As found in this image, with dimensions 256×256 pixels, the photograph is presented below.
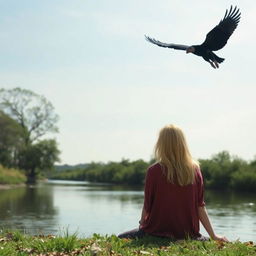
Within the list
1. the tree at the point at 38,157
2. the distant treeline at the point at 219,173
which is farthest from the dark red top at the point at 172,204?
the tree at the point at 38,157

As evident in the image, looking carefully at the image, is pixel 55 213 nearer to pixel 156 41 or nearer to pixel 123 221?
pixel 123 221

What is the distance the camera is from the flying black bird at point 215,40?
5145mm

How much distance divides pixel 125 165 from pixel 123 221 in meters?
76.9

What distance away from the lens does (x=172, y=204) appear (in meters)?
5.62

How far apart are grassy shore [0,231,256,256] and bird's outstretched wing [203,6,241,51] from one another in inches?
74.7

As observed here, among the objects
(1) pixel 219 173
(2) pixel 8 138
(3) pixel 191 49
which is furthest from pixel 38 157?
(3) pixel 191 49

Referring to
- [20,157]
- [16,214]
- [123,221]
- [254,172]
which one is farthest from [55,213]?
[20,157]

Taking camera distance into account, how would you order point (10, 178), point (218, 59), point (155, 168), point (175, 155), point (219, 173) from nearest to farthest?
point (218, 59) < point (175, 155) < point (155, 168) < point (10, 178) < point (219, 173)

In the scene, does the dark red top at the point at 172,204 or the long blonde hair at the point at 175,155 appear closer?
the long blonde hair at the point at 175,155

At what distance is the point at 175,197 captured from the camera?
5.62 meters

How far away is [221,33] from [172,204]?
1796mm

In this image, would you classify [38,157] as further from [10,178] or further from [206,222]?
[206,222]

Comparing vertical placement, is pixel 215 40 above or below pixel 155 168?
above

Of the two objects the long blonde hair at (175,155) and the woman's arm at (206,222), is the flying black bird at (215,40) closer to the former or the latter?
the long blonde hair at (175,155)
